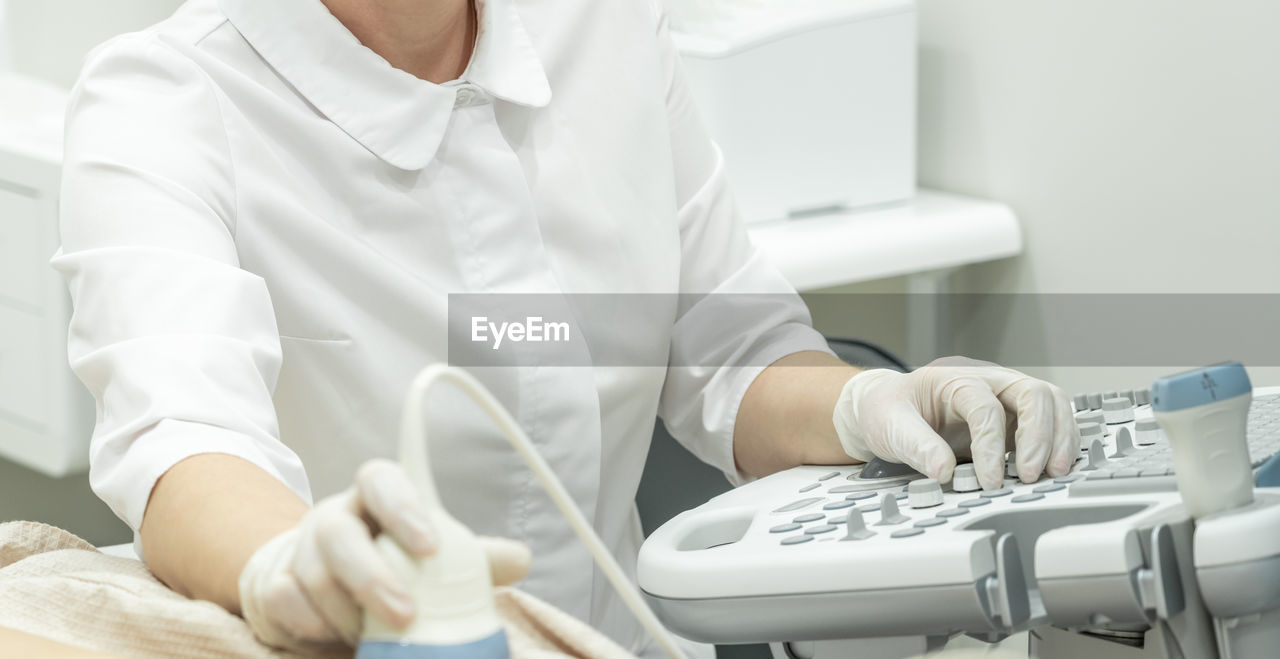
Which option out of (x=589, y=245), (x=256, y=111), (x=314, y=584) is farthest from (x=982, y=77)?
(x=314, y=584)

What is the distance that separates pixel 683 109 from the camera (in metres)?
1.17

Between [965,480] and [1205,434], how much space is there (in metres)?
0.19

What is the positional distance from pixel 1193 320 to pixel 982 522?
0.77m

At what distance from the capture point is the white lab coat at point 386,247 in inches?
29.6

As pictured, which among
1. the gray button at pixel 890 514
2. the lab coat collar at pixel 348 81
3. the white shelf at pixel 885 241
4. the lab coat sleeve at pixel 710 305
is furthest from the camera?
the white shelf at pixel 885 241

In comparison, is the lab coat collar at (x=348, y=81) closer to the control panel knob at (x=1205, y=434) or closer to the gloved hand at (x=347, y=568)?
the gloved hand at (x=347, y=568)

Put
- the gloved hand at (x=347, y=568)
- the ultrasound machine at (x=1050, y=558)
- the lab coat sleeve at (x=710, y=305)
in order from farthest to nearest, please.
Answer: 1. the lab coat sleeve at (x=710, y=305)
2. the ultrasound machine at (x=1050, y=558)
3. the gloved hand at (x=347, y=568)

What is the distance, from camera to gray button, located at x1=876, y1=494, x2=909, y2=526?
2.25ft

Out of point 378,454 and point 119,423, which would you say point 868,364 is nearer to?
point 378,454

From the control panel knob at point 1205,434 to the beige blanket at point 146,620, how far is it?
0.87 ft

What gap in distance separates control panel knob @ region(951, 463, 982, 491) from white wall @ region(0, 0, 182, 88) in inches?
48.8

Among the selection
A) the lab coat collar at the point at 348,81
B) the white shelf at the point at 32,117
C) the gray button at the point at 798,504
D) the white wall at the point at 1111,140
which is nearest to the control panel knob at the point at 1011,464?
the gray button at the point at 798,504

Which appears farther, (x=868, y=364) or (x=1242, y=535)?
(x=868, y=364)

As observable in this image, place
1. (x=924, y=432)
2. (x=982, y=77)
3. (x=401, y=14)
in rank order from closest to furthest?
(x=924, y=432) → (x=401, y=14) → (x=982, y=77)
